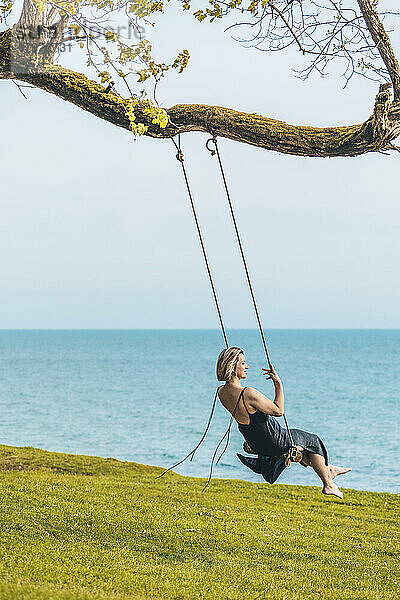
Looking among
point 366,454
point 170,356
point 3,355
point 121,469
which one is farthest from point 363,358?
point 121,469

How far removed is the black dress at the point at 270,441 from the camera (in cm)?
681

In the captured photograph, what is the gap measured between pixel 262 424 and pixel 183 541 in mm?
4217

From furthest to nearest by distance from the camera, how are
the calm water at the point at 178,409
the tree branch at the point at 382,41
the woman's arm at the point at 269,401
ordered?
1. the calm water at the point at 178,409
2. the woman's arm at the point at 269,401
3. the tree branch at the point at 382,41

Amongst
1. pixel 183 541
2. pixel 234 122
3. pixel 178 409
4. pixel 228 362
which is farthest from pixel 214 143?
pixel 178 409

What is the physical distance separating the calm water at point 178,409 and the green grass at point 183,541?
485 inches

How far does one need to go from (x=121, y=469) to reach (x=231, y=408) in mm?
11704

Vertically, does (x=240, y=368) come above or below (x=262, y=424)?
above

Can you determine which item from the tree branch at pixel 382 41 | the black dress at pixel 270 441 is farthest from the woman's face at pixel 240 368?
the tree branch at pixel 382 41

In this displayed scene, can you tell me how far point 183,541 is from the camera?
1023cm

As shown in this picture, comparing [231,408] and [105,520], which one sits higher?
[231,408]

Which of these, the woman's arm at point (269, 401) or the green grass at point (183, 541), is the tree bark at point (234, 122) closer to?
the woman's arm at point (269, 401)

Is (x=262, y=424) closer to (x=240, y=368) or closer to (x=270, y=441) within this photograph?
(x=270, y=441)

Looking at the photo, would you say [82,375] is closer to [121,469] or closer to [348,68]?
[121,469]

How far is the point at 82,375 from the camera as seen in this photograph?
8825cm
